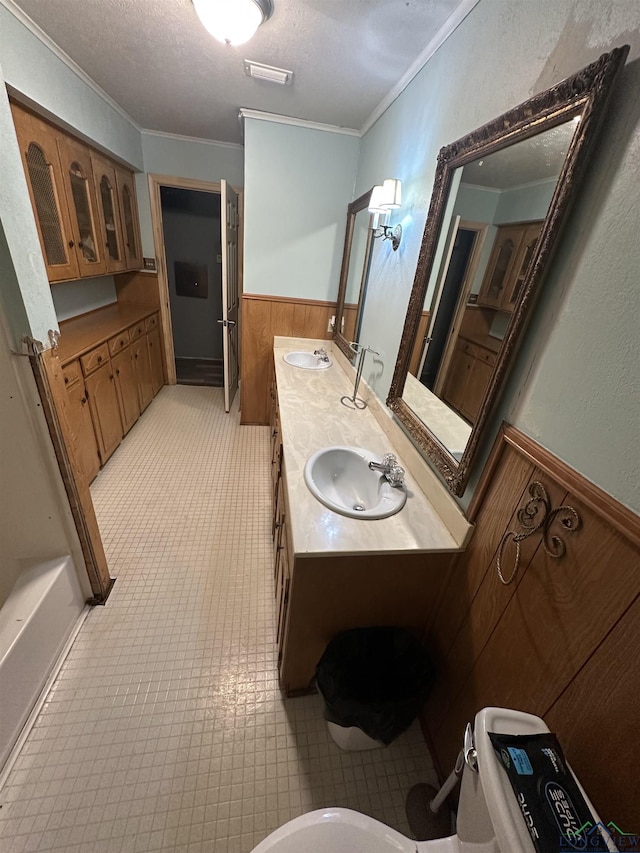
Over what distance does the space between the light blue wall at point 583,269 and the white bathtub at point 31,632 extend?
153cm

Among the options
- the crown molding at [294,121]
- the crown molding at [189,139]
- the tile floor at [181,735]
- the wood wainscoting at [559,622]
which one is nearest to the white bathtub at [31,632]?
the tile floor at [181,735]

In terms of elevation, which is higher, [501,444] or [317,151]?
[317,151]

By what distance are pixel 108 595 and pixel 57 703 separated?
1.41ft

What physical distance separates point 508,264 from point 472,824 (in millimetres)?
1246

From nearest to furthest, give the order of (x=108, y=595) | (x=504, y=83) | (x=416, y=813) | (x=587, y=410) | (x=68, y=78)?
(x=587, y=410) < (x=504, y=83) < (x=416, y=813) < (x=108, y=595) < (x=68, y=78)

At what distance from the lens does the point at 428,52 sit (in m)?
1.39

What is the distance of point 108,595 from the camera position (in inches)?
63.2

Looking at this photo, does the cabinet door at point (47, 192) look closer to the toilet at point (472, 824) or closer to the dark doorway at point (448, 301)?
the dark doorway at point (448, 301)

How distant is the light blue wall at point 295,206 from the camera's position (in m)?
2.43

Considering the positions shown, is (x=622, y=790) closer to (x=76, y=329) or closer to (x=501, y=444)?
(x=501, y=444)

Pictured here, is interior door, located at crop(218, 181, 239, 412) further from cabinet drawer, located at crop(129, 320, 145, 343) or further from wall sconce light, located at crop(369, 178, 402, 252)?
wall sconce light, located at crop(369, 178, 402, 252)

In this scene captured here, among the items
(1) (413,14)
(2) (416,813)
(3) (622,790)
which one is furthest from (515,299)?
(2) (416,813)

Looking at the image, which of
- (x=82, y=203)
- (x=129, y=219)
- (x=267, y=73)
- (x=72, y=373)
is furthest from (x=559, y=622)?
(x=129, y=219)

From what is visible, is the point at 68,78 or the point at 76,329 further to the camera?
the point at 76,329
